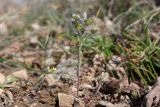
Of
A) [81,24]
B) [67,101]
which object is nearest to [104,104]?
[67,101]

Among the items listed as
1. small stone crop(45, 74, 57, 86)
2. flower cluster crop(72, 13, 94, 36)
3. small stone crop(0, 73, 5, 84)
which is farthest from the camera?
small stone crop(45, 74, 57, 86)

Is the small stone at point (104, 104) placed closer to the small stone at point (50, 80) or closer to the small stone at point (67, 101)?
the small stone at point (67, 101)

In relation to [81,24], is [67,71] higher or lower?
lower

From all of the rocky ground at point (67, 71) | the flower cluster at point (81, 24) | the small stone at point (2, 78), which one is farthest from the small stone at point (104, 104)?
the small stone at point (2, 78)

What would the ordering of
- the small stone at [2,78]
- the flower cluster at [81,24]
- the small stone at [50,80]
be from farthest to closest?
the small stone at [50,80] → the small stone at [2,78] → the flower cluster at [81,24]

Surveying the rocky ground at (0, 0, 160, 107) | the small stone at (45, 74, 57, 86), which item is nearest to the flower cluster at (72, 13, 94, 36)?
the rocky ground at (0, 0, 160, 107)

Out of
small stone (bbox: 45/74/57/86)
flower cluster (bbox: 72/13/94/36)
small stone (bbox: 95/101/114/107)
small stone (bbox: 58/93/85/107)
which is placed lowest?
small stone (bbox: 95/101/114/107)

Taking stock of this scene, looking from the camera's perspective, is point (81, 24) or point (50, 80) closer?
point (81, 24)

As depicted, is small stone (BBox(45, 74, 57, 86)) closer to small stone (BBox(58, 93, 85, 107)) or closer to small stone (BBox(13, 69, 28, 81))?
small stone (BBox(13, 69, 28, 81))

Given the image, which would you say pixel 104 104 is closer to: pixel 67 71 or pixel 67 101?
pixel 67 101

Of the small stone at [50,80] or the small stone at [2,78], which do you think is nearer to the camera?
the small stone at [2,78]

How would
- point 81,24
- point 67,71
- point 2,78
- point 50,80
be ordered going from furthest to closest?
point 67,71
point 50,80
point 2,78
point 81,24

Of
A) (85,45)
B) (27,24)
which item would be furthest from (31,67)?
(27,24)
